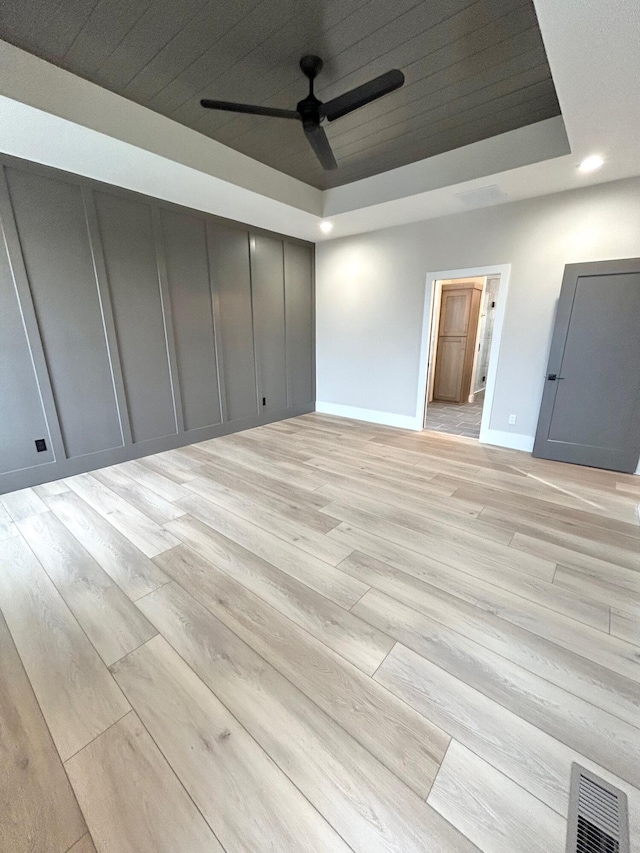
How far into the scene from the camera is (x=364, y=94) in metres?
1.86

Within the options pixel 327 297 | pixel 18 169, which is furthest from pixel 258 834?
pixel 327 297

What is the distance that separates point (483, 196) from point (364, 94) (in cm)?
209

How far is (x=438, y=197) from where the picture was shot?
3400 mm

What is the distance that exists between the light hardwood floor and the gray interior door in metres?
0.90

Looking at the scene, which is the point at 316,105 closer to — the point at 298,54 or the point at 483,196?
the point at 298,54

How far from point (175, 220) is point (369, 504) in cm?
361

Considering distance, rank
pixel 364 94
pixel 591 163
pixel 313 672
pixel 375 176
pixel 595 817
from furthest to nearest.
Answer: pixel 375 176, pixel 591 163, pixel 364 94, pixel 313 672, pixel 595 817

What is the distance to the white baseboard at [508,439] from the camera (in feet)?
12.7

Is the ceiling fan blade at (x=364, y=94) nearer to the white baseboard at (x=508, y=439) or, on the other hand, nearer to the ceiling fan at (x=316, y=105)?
the ceiling fan at (x=316, y=105)

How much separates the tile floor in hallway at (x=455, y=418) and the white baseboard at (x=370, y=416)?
12.8 inches

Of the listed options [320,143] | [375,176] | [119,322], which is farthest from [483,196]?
[119,322]

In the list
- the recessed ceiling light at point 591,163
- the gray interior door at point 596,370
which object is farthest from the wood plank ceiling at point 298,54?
the gray interior door at point 596,370

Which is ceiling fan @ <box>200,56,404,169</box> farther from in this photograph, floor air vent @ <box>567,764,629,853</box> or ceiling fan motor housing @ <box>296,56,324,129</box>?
floor air vent @ <box>567,764,629,853</box>

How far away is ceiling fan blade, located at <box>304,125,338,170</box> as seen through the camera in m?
2.16
